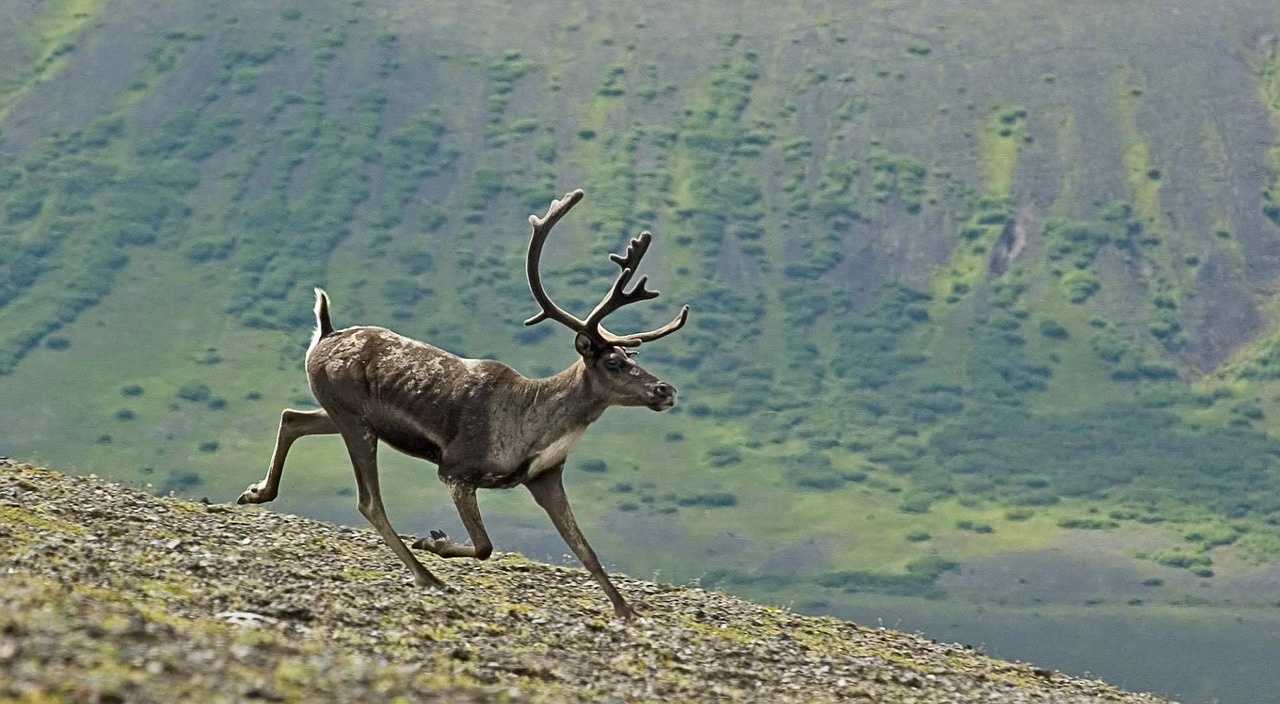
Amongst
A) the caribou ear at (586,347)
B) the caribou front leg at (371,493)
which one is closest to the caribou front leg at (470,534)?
the caribou front leg at (371,493)

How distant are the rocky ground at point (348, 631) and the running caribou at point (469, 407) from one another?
1.08 meters

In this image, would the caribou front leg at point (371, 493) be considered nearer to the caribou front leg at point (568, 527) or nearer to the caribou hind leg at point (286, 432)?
the caribou hind leg at point (286, 432)

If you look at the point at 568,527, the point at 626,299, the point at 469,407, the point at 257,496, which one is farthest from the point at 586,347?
the point at 257,496

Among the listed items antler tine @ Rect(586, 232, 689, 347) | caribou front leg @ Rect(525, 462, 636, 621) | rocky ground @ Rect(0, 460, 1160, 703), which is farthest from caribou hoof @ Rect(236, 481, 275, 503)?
antler tine @ Rect(586, 232, 689, 347)

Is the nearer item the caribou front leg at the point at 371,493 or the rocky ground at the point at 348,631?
the rocky ground at the point at 348,631

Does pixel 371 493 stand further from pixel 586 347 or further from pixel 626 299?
pixel 626 299

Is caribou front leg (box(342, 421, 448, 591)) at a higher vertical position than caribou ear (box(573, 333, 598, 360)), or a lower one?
lower

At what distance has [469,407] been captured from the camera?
23.7 metres

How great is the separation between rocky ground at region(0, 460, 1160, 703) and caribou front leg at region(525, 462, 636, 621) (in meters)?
0.22

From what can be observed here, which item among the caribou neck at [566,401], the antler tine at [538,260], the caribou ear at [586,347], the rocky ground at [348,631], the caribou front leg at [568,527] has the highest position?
the antler tine at [538,260]

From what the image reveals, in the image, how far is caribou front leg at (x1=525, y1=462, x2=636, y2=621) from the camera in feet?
75.7

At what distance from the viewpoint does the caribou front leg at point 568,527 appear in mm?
23078

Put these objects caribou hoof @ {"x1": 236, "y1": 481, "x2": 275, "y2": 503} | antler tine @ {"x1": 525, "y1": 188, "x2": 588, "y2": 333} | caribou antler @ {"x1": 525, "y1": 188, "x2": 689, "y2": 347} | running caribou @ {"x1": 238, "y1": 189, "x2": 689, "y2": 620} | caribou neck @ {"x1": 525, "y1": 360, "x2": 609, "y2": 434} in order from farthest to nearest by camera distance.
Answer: caribou hoof @ {"x1": 236, "y1": 481, "x2": 275, "y2": 503} < antler tine @ {"x1": 525, "y1": 188, "x2": 588, "y2": 333} < caribou antler @ {"x1": 525, "y1": 188, "x2": 689, "y2": 347} < caribou neck @ {"x1": 525, "y1": 360, "x2": 609, "y2": 434} < running caribou @ {"x1": 238, "y1": 189, "x2": 689, "y2": 620}

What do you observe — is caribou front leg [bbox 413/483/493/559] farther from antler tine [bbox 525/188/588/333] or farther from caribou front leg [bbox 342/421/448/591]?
antler tine [bbox 525/188/588/333]
